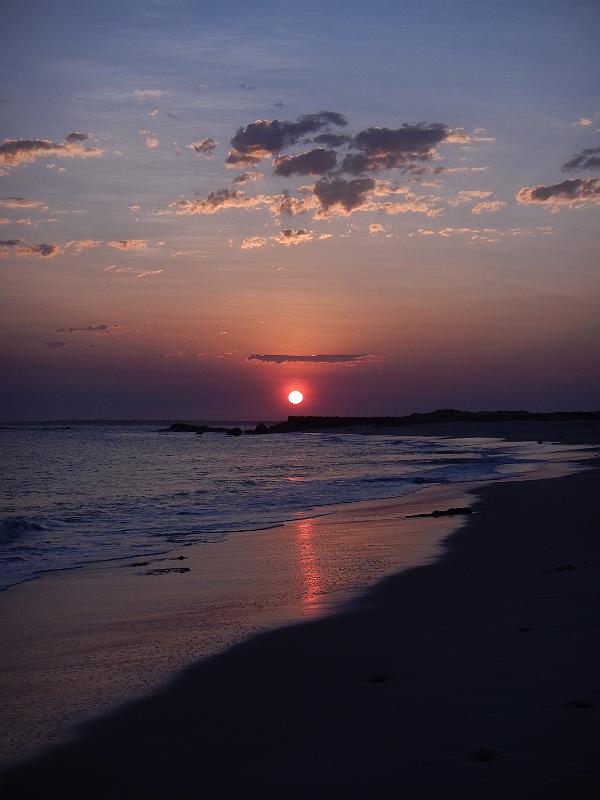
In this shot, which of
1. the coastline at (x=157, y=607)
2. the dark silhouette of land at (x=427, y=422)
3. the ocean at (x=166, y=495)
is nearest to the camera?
the coastline at (x=157, y=607)

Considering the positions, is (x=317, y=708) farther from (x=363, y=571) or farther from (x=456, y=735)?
(x=363, y=571)

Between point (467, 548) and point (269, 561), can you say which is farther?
point (467, 548)

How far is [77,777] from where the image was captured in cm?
463

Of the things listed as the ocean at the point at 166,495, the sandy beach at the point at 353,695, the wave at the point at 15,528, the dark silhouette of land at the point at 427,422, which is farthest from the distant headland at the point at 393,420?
the sandy beach at the point at 353,695

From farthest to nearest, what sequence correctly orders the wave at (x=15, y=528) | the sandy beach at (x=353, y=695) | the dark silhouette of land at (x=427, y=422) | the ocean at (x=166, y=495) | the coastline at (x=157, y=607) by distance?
the dark silhouette of land at (x=427, y=422), the wave at (x=15, y=528), the ocean at (x=166, y=495), the coastline at (x=157, y=607), the sandy beach at (x=353, y=695)

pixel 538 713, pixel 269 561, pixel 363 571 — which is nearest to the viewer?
pixel 538 713

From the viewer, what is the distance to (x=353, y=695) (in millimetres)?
5793

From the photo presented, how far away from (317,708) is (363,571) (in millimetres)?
6083

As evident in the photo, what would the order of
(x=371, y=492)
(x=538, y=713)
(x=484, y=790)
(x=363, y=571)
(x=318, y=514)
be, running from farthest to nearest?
1. (x=371, y=492)
2. (x=318, y=514)
3. (x=363, y=571)
4. (x=538, y=713)
5. (x=484, y=790)

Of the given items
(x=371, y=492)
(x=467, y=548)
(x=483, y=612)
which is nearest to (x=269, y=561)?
(x=467, y=548)

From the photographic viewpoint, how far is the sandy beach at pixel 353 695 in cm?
437

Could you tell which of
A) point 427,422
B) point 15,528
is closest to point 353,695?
point 15,528

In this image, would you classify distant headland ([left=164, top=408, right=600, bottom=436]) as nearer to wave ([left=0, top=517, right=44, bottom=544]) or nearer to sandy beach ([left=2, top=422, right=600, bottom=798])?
wave ([left=0, top=517, right=44, bottom=544])

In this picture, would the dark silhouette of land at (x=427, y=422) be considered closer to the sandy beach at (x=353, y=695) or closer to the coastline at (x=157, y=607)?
the coastline at (x=157, y=607)
